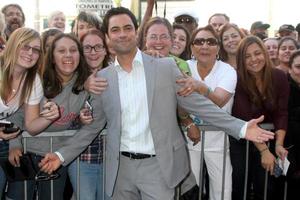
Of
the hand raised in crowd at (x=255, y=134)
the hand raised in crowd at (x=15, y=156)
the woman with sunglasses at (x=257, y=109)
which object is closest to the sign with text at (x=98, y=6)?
the woman with sunglasses at (x=257, y=109)

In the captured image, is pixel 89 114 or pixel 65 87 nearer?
pixel 89 114

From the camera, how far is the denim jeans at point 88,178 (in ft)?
13.4

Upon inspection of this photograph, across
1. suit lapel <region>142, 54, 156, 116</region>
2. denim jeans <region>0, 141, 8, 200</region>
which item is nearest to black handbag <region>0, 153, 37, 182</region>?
denim jeans <region>0, 141, 8, 200</region>

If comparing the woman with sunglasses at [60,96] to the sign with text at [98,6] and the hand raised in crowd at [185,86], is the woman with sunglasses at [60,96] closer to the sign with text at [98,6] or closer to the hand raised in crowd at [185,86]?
the hand raised in crowd at [185,86]

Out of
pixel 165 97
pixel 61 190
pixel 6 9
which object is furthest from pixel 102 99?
pixel 6 9

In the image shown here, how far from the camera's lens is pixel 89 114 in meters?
3.71

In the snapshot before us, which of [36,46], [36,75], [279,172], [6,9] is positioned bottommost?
[279,172]

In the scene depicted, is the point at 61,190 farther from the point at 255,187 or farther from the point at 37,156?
the point at 255,187

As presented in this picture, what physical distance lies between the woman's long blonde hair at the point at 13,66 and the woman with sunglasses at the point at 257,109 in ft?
6.59

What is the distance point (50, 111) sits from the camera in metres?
3.66

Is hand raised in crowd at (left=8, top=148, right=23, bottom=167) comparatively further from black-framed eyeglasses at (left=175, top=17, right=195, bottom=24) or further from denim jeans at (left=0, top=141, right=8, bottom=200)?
black-framed eyeglasses at (left=175, top=17, right=195, bottom=24)

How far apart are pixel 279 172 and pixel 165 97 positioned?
170 cm

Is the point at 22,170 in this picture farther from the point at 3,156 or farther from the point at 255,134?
the point at 255,134

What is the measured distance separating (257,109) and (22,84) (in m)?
2.26
